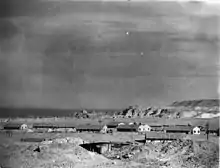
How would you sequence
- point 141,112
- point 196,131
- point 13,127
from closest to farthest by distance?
1. point 196,131
2. point 13,127
3. point 141,112

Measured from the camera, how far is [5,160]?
13375 millimetres

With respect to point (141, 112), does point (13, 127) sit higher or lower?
lower

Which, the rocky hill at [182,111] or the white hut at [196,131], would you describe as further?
the rocky hill at [182,111]

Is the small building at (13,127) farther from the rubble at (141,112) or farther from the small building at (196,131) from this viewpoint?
the rubble at (141,112)

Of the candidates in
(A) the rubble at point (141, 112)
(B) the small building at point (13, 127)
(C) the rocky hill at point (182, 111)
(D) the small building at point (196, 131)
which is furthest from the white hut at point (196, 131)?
(A) the rubble at point (141, 112)

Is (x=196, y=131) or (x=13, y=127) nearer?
(x=196, y=131)

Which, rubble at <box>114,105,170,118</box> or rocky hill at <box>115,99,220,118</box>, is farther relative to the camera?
rubble at <box>114,105,170,118</box>

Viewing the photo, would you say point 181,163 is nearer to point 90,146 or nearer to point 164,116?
point 90,146

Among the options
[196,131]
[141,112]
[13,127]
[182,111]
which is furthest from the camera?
[141,112]

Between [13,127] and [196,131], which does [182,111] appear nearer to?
[196,131]

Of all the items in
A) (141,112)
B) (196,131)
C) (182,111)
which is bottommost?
(196,131)

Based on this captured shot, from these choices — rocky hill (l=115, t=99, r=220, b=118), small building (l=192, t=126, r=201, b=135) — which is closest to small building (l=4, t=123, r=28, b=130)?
small building (l=192, t=126, r=201, b=135)

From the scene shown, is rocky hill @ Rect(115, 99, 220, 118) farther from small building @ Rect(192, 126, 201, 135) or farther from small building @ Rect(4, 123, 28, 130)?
small building @ Rect(4, 123, 28, 130)

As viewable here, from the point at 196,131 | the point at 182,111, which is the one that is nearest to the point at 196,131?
the point at 196,131
